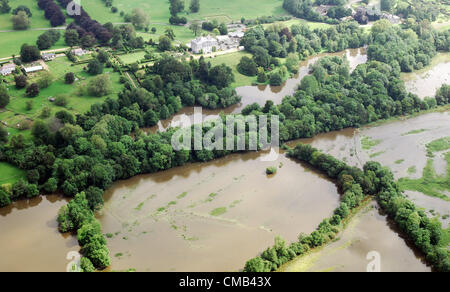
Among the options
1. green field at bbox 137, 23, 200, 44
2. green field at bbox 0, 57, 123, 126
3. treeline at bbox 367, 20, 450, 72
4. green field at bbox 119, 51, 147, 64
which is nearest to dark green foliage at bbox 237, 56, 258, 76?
green field at bbox 137, 23, 200, 44

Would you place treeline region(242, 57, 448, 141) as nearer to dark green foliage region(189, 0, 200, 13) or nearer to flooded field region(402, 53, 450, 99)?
flooded field region(402, 53, 450, 99)

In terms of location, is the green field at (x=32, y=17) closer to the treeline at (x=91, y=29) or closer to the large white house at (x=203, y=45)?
the treeline at (x=91, y=29)

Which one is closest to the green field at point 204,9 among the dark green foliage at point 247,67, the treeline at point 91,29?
the treeline at point 91,29

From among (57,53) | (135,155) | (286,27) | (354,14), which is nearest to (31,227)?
(135,155)

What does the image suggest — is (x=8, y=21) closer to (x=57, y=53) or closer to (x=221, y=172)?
(x=57, y=53)

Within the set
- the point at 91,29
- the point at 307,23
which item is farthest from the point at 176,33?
the point at 307,23

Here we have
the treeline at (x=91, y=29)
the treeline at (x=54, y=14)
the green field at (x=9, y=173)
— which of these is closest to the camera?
the green field at (x=9, y=173)
